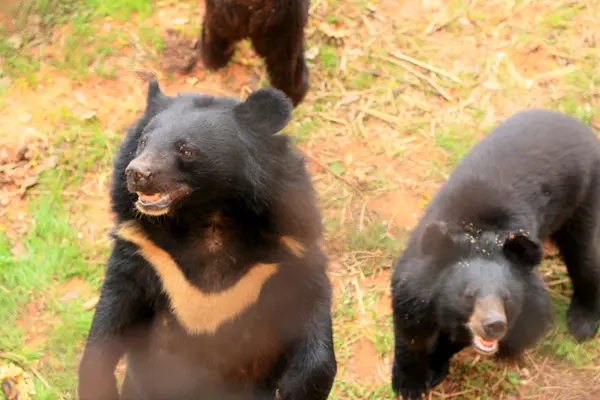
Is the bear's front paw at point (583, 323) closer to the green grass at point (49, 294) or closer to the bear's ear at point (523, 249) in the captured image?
the bear's ear at point (523, 249)

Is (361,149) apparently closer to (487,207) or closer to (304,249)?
(487,207)

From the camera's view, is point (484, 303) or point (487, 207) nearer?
point (484, 303)

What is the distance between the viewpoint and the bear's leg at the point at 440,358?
4.24m


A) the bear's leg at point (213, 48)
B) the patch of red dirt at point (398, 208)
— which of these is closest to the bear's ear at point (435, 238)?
the patch of red dirt at point (398, 208)

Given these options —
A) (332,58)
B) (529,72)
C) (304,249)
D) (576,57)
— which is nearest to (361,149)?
(332,58)

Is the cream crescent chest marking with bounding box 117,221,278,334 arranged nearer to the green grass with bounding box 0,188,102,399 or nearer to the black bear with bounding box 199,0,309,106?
the green grass with bounding box 0,188,102,399

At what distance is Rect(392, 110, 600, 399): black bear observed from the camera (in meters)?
3.64

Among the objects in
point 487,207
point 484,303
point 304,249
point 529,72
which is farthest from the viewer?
point 529,72

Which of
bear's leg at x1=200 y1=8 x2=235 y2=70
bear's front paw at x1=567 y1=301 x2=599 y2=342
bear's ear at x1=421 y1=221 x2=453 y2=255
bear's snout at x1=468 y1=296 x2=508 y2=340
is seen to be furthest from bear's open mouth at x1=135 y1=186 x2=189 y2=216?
bear's front paw at x1=567 y1=301 x2=599 y2=342

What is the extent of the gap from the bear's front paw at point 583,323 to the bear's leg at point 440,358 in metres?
0.79

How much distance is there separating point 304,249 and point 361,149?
2.55m

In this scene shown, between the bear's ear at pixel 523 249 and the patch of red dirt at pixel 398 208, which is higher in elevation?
the bear's ear at pixel 523 249

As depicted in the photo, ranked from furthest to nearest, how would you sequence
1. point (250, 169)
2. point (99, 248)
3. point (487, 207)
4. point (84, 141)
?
point (84, 141)
point (99, 248)
point (487, 207)
point (250, 169)

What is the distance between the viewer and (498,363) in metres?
4.45
